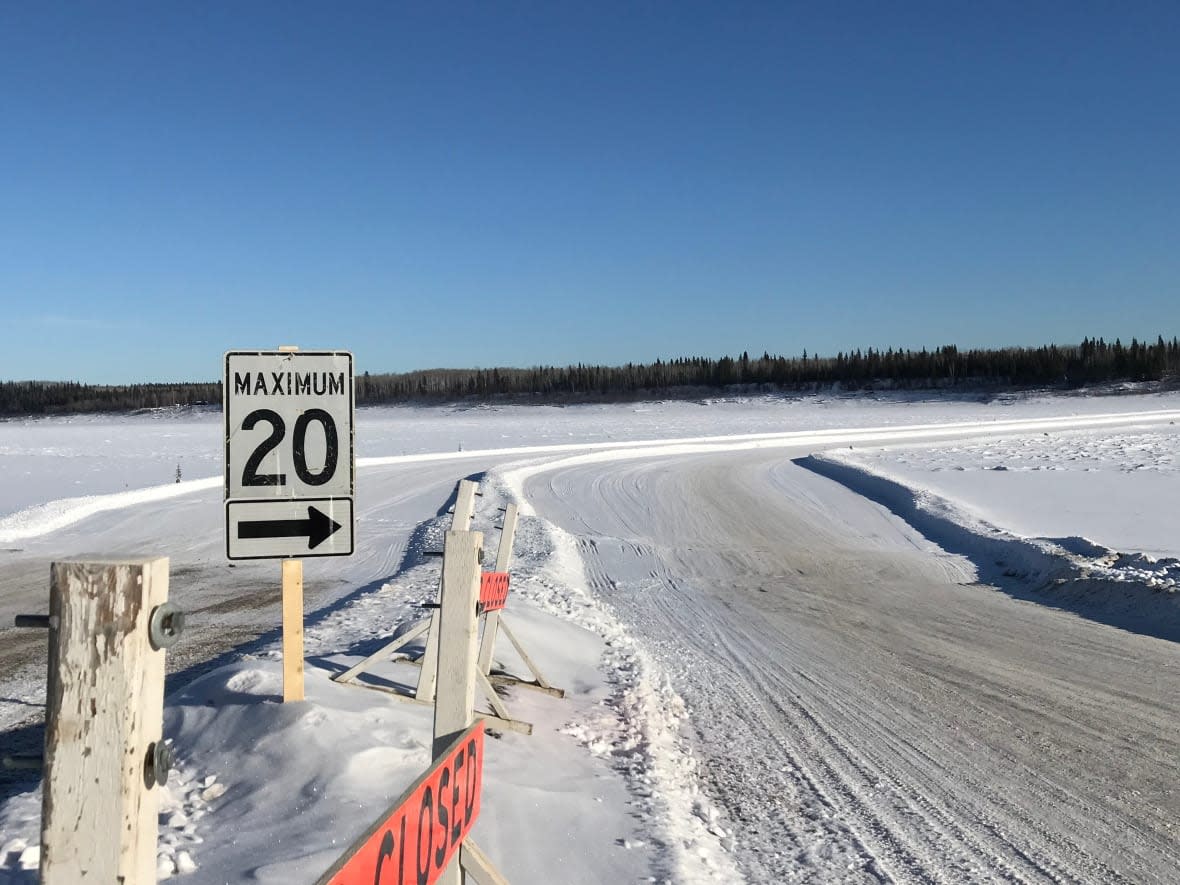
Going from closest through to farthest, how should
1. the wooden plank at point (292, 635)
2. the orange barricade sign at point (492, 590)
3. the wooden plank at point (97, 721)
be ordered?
the wooden plank at point (97, 721) < the wooden plank at point (292, 635) < the orange barricade sign at point (492, 590)

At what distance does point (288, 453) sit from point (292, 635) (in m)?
1.32

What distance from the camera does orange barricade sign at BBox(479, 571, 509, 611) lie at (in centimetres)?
575

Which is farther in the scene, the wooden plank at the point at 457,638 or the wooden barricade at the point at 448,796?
the wooden plank at the point at 457,638

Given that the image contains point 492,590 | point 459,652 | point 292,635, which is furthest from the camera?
point 492,590

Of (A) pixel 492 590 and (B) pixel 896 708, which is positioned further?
(B) pixel 896 708

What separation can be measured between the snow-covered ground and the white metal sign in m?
1.17

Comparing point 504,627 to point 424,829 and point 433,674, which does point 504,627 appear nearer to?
point 433,674

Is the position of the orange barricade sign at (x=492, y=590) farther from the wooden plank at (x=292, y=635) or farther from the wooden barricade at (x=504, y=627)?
the wooden plank at (x=292, y=635)

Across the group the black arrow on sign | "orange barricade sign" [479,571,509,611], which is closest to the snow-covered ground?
"orange barricade sign" [479,571,509,611]

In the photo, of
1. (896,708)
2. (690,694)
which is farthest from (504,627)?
(896,708)

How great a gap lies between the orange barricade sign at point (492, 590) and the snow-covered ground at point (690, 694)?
791 millimetres

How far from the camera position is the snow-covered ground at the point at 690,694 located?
4.64 metres

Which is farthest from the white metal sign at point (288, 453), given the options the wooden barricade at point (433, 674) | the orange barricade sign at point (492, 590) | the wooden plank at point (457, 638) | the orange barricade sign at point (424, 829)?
the orange barricade sign at point (424, 829)

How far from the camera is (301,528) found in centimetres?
484
